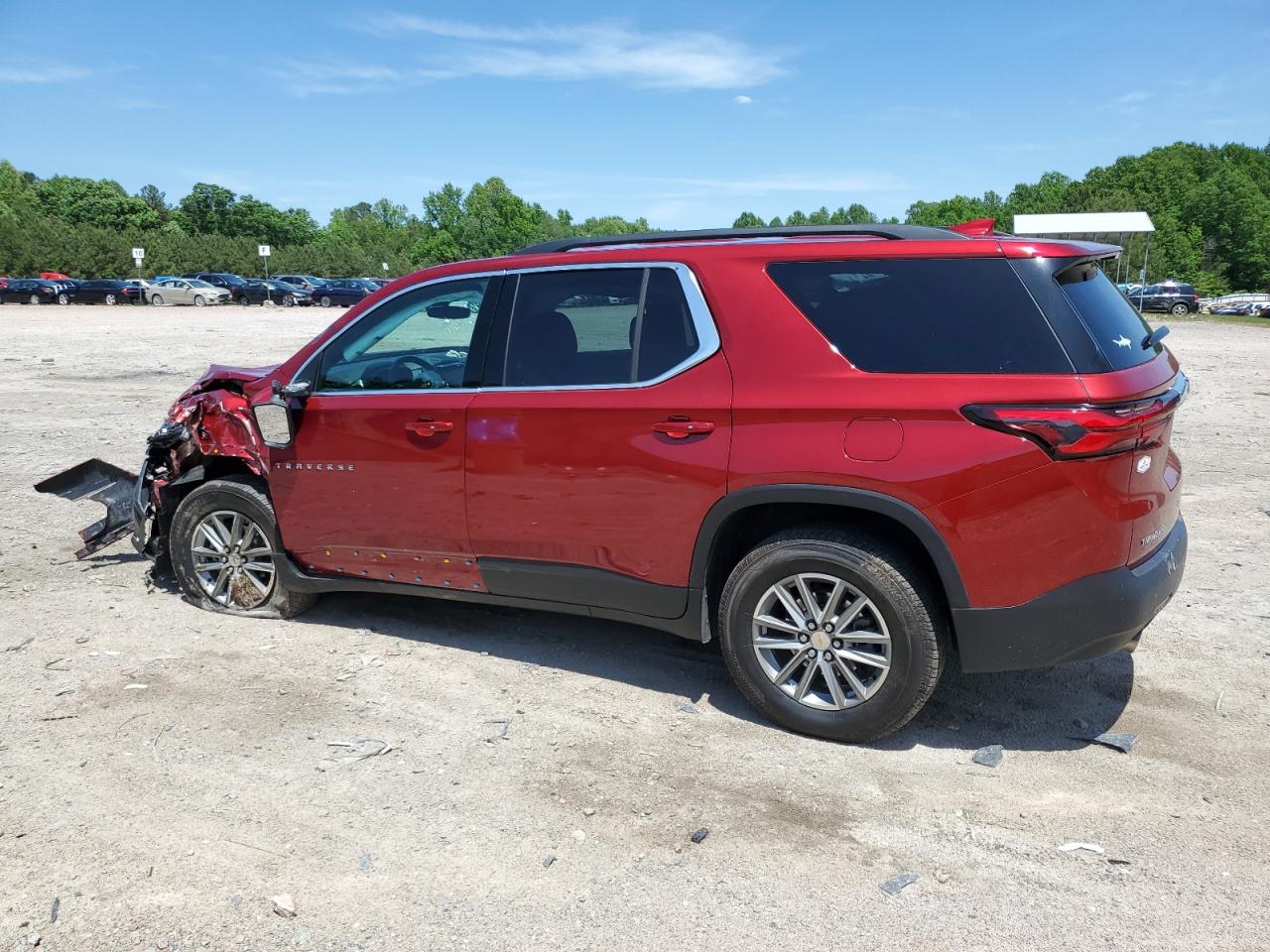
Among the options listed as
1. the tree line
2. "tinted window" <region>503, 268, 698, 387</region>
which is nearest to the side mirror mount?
"tinted window" <region>503, 268, 698, 387</region>

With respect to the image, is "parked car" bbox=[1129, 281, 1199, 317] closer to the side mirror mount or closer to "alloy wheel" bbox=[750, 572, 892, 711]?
"alloy wheel" bbox=[750, 572, 892, 711]

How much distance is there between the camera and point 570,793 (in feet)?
11.5

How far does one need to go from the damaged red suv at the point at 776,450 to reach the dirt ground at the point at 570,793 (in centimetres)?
43

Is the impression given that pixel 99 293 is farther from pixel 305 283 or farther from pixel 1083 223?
pixel 1083 223

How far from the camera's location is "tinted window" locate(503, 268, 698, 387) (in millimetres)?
4000

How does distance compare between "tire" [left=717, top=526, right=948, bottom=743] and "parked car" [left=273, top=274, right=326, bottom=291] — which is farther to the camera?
"parked car" [left=273, top=274, right=326, bottom=291]

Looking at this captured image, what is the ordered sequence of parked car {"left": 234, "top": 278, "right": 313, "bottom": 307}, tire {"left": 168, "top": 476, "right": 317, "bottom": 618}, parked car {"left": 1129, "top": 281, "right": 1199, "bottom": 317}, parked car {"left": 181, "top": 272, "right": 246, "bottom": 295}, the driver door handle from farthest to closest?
parked car {"left": 181, "top": 272, "right": 246, "bottom": 295} < parked car {"left": 234, "top": 278, "right": 313, "bottom": 307} < parked car {"left": 1129, "top": 281, "right": 1199, "bottom": 317} < tire {"left": 168, "top": 476, "right": 317, "bottom": 618} < the driver door handle

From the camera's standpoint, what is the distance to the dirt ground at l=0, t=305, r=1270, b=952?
2820mm

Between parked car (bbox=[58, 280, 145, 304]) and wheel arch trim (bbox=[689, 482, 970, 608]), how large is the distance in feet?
189

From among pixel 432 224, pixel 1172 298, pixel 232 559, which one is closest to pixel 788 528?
pixel 232 559

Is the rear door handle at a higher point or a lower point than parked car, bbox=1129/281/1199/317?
lower

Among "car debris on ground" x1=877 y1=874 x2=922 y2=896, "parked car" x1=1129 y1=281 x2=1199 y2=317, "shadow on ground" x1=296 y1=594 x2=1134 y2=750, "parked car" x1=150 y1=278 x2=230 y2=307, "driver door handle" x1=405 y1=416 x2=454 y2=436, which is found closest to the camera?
"car debris on ground" x1=877 y1=874 x2=922 y2=896

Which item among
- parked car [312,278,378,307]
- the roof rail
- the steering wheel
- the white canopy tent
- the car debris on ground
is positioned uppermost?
the white canopy tent

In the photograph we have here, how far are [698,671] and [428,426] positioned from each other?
166 cm
